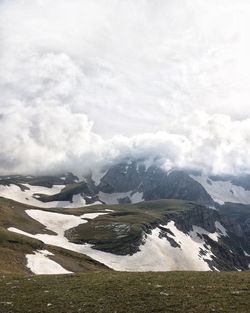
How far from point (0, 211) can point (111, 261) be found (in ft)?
157

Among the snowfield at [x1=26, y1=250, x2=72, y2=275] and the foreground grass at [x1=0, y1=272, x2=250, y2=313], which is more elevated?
the foreground grass at [x1=0, y1=272, x2=250, y2=313]

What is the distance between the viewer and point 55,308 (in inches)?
1162

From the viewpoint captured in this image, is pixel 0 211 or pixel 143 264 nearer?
pixel 0 211

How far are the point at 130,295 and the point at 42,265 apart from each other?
181 ft

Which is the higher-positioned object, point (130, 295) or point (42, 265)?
point (130, 295)

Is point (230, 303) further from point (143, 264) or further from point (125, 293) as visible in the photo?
point (143, 264)

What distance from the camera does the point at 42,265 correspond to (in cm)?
8356

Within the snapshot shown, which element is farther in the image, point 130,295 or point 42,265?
point 42,265

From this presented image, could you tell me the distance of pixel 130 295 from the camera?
1248 inches

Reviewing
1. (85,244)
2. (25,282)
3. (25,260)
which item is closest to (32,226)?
(85,244)

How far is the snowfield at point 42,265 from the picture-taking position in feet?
261

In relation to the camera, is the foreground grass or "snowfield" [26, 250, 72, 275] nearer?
the foreground grass

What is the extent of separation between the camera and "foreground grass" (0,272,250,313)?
2841cm

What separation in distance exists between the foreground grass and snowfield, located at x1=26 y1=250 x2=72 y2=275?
39948 millimetres
